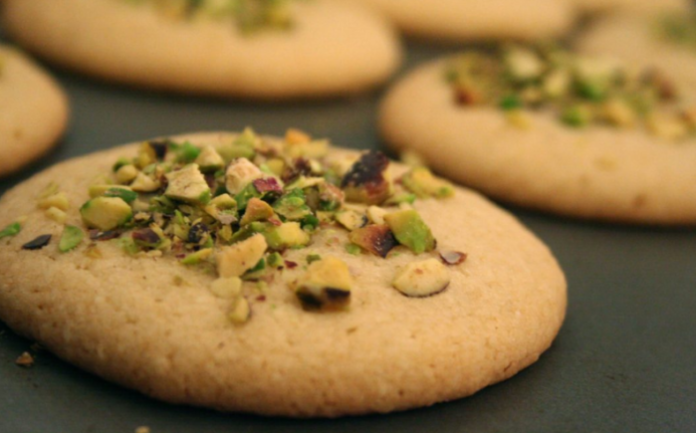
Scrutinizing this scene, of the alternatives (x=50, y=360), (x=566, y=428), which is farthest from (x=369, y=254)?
(x=50, y=360)

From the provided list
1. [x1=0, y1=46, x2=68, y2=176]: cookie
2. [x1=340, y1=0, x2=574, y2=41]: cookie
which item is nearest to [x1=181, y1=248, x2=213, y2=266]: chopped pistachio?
[x1=0, y1=46, x2=68, y2=176]: cookie

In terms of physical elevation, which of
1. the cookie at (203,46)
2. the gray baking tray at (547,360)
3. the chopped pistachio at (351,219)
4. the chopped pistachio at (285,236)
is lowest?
the gray baking tray at (547,360)

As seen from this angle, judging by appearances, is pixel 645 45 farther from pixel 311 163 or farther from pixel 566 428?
pixel 566 428

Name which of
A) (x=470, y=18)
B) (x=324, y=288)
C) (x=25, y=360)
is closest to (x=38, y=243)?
(x=25, y=360)

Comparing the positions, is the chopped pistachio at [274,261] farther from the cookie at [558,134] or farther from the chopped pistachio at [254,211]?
the cookie at [558,134]

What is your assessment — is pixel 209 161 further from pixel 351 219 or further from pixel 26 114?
pixel 26 114

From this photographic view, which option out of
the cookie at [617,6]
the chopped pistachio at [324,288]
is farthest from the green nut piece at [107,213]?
the cookie at [617,6]
